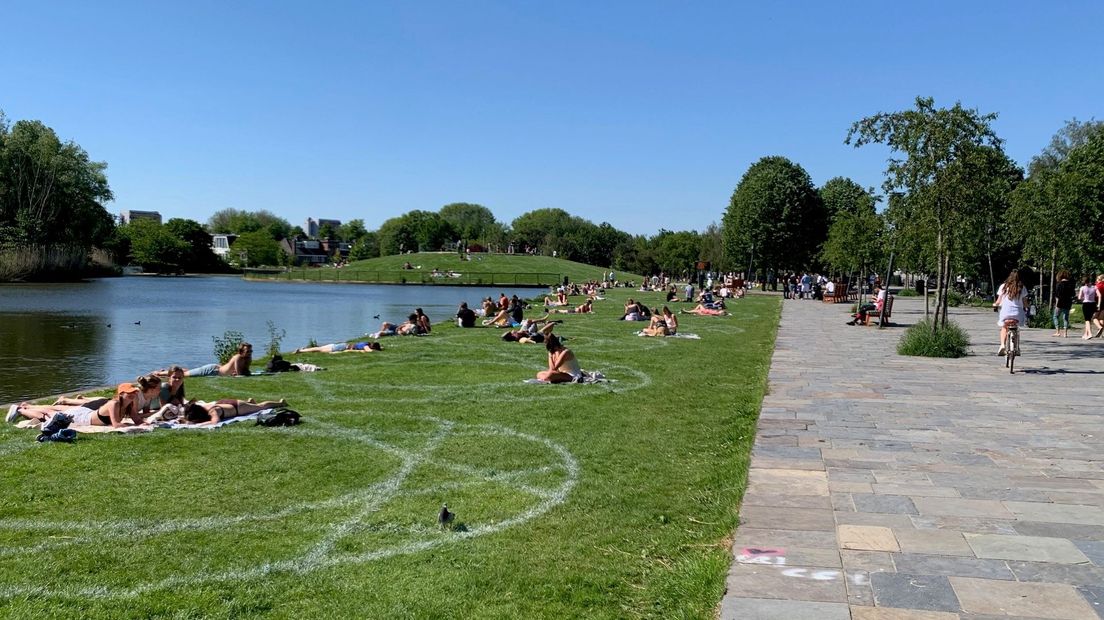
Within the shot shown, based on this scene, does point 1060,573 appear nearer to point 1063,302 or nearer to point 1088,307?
point 1088,307

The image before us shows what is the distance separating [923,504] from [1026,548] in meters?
1.08

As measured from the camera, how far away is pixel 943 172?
18.8 m

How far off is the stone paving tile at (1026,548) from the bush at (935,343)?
1329 cm

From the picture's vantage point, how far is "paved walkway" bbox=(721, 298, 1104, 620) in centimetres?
476

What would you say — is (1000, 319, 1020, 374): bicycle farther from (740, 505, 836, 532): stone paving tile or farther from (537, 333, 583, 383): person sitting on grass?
(740, 505, 836, 532): stone paving tile

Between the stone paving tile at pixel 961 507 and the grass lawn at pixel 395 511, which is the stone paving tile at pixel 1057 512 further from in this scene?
the grass lawn at pixel 395 511

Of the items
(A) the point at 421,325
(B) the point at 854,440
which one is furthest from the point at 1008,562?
(A) the point at 421,325

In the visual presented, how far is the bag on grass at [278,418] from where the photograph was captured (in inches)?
406

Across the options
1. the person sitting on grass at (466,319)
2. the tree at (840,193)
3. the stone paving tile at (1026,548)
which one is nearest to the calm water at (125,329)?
the person sitting on grass at (466,319)

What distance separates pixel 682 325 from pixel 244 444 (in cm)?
2084

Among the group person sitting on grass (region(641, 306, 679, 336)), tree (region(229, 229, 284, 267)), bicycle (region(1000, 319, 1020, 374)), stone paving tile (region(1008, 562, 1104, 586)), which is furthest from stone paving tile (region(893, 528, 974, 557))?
tree (region(229, 229, 284, 267))

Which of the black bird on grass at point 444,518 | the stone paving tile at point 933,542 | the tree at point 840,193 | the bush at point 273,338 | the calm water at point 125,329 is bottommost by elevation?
the calm water at point 125,329

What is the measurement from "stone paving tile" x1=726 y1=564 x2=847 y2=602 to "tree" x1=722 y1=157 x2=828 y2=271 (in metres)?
59.1

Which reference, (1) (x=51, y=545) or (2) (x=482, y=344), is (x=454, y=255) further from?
(1) (x=51, y=545)
